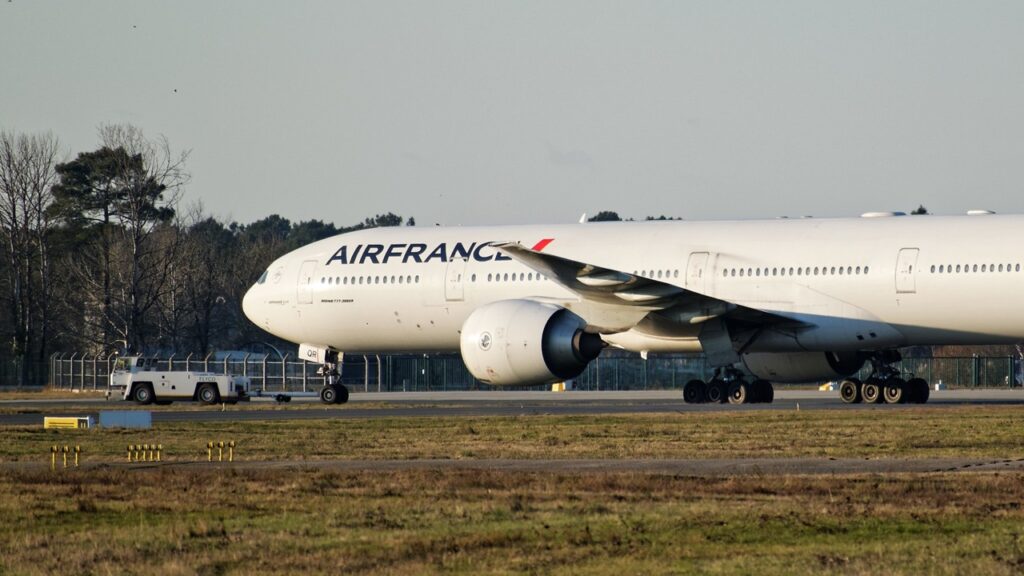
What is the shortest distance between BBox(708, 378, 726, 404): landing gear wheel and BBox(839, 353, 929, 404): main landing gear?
2.70 m

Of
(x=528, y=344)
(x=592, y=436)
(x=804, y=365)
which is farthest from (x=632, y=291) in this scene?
(x=592, y=436)

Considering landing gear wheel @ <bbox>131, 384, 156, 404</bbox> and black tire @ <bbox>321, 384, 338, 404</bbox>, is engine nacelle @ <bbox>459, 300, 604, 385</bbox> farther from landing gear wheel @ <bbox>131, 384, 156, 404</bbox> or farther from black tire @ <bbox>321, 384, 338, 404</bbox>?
landing gear wheel @ <bbox>131, 384, 156, 404</bbox>

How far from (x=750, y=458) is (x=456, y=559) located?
913cm

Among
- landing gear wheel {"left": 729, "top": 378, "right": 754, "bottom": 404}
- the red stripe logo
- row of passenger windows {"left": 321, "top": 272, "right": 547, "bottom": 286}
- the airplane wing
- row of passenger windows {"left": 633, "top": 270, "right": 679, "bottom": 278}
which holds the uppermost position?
the red stripe logo

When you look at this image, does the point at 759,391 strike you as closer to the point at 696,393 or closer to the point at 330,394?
the point at 696,393

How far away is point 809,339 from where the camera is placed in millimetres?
34781

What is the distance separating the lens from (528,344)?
34000mm

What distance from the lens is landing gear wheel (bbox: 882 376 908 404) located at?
1412 inches

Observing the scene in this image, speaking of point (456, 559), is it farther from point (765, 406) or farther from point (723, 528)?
point (765, 406)

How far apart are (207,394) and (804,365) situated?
55.2ft

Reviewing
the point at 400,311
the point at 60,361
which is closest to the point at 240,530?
the point at 400,311

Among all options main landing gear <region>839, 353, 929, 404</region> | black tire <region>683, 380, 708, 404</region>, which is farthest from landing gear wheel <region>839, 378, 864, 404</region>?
black tire <region>683, 380, 708, 404</region>

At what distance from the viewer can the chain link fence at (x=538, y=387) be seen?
61.7 m

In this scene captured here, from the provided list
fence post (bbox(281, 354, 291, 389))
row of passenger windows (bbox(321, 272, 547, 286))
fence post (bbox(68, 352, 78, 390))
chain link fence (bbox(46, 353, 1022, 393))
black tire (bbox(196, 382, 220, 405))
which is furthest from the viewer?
chain link fence (bbox(46, 353, 1022, 393))
